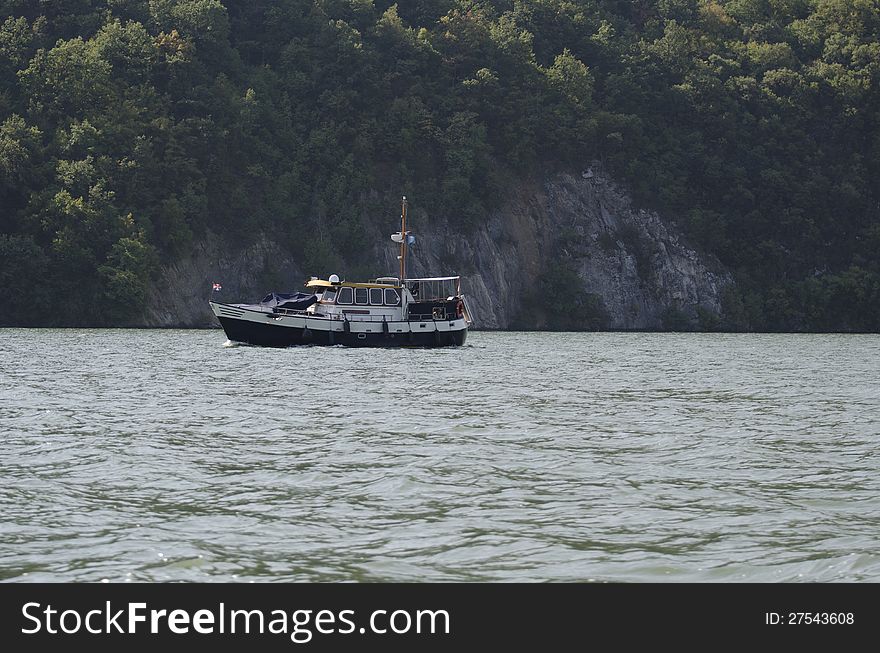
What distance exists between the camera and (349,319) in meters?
65.9

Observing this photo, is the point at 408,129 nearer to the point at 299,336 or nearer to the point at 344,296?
the point at 344,296

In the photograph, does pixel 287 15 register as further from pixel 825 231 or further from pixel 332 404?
pixel 332 404

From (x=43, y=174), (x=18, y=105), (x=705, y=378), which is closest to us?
(x=705, y=378)

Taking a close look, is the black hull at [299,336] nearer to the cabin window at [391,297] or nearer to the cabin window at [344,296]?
the cabin window at [391,297]

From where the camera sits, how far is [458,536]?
15211 mm

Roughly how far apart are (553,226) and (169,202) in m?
37.8

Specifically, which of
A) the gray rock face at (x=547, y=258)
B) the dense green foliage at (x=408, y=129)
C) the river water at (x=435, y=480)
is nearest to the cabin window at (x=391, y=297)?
the river water at (x=435, y=480)

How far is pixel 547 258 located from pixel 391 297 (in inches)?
1899

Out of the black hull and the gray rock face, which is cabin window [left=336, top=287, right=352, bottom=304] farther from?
the gray rock face

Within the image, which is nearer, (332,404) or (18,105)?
(332,404)

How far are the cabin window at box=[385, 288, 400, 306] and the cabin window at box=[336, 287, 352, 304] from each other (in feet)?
7.04

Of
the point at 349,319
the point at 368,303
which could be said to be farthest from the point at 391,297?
the point at 349,319
